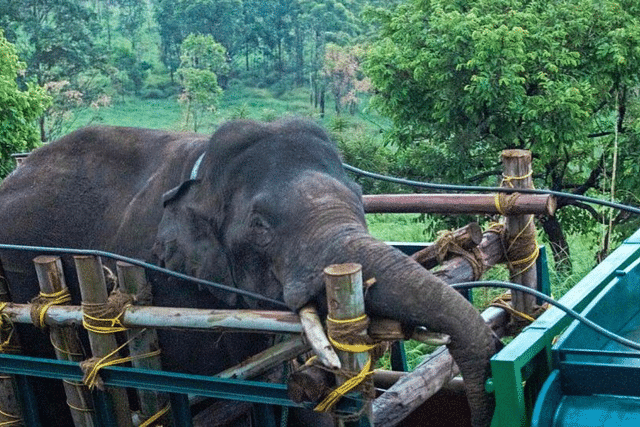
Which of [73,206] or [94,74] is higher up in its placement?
[73,206]

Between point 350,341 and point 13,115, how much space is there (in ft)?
29.2

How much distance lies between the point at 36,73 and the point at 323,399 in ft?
85.9

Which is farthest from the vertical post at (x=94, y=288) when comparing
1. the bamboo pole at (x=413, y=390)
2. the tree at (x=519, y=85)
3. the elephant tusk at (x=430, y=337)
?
Answer: the tree at (x=519, y=85)

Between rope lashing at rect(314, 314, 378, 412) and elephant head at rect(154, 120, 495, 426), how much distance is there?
15cm

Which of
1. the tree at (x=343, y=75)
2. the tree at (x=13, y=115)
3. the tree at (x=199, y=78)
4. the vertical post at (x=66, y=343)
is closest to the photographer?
the vertical post at (x=66, y=343)

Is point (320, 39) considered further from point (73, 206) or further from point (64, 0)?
point (73, 206)

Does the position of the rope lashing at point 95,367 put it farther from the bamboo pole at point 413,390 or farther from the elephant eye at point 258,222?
the bamboo pole at point 413,390

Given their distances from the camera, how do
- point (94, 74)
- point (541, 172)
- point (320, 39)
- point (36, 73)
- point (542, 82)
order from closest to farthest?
1. point (542, 82)
2. point (541, 172)
3. point (36, 73)
4. point (94, 74)
5. point (320, 39)

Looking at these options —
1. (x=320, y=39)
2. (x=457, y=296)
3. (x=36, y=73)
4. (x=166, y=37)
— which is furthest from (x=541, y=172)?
(x=166, y=37)

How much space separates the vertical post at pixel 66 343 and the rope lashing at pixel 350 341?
1229mm

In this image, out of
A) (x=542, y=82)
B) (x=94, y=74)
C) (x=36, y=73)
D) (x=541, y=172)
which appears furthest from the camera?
(x=94, y=74)

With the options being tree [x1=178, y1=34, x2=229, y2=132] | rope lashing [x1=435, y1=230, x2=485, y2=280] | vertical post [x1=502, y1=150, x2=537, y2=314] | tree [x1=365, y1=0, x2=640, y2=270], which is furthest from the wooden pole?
tree [x1=178, y1=34, x2=229, y2=132]

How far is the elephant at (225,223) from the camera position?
9.35ft

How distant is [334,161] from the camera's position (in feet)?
11.8
